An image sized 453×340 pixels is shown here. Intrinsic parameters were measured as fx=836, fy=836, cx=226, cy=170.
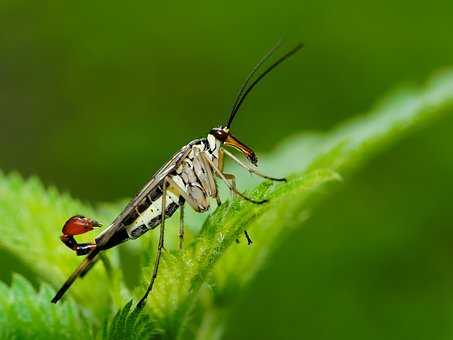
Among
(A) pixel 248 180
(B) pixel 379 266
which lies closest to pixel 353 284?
(B) pixel 379 266

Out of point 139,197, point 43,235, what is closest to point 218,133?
point 139,197

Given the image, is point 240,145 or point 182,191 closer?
point 182,191

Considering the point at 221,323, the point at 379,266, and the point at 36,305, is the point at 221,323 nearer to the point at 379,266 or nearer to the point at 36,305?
the point at 36,305

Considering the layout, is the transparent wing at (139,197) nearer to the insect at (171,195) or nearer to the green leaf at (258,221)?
the insect at (171,195)

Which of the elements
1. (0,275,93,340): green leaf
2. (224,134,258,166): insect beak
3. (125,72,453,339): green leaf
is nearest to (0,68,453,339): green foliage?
(125,72,453,339): green leaf

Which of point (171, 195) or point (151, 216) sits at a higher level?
point (171, 195)

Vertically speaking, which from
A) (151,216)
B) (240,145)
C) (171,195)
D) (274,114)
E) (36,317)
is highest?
(274,114)

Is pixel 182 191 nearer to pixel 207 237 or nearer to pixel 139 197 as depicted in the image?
pixel 139 197
